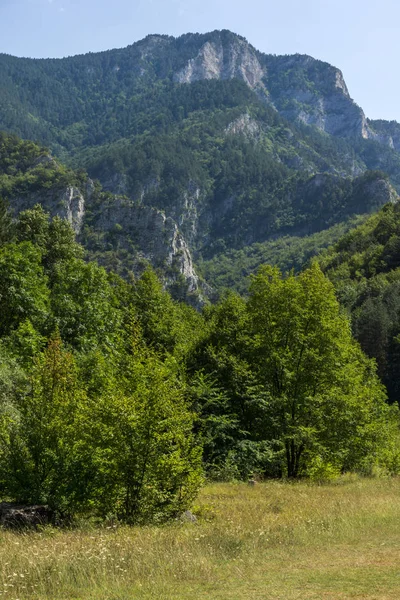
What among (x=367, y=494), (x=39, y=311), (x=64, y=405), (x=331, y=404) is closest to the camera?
(x=64, y=405)

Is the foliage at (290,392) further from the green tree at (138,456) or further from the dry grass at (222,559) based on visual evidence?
the green tree at (138,456)

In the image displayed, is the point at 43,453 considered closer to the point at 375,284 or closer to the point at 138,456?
the point at 138,456

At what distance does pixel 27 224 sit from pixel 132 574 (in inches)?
1660

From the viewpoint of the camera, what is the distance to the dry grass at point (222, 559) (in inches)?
397

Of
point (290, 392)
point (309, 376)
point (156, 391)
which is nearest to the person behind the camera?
point (156, 391)

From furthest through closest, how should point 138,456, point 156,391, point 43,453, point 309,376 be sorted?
point 309,376
point 156,391
point 43,453
point 138,456

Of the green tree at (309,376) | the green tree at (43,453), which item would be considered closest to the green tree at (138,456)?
the green tree at (43,453)

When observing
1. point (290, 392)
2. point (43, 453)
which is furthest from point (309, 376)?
point (43, 453)

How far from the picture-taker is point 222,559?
1244 centimetres

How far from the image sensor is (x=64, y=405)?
18078mm

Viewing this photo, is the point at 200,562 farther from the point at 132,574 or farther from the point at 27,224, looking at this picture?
the point at 27,224

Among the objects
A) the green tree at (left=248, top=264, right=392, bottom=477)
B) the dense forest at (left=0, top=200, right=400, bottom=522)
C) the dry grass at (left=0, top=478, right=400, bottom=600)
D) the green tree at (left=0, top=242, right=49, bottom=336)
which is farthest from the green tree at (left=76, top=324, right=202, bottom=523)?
the green tree at (left=0, top=242, right=49, bottom=336)

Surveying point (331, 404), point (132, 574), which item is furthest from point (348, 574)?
point (331, 404)

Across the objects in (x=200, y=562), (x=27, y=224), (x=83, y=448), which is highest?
(x=27, y=224)
